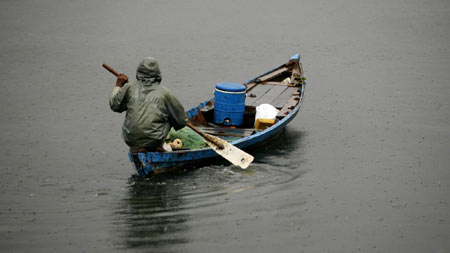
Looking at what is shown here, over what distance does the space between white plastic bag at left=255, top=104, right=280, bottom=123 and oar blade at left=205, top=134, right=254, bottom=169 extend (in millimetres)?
1902

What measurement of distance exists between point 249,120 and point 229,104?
80 centimetres

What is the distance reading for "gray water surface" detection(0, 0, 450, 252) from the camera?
9.05m

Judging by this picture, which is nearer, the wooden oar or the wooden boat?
the wooden boat

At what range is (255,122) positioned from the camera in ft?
41.7

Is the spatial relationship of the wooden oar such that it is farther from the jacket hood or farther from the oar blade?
the jacket hood

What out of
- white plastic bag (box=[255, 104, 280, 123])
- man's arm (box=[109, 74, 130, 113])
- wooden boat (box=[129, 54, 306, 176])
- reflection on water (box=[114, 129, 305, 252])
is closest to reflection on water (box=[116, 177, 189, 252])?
reflection on water (box=[114, 129, 305, 252])

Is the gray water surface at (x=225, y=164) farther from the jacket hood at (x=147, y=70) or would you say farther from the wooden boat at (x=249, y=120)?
the jacket hood at (x=147, y=70)

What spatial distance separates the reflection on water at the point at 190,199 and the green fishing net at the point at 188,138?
44 centimetres

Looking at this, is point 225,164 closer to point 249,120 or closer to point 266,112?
point 249,120

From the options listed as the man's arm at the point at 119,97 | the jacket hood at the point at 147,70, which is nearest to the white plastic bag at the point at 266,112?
the jacket hood at the point at 147,70

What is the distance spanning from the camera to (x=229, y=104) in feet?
40.2

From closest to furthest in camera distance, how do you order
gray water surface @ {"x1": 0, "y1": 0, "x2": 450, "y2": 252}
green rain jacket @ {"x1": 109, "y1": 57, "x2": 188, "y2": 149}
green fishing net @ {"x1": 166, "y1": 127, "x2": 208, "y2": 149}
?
gray water surface @ {"x1": 0, "y1": 0, "x2": 450, "y2": 252}, green rain jacket @ {"x1": 109, "y1": 57, "x2": 188, "y2": 149}, green fishing net @ {"x1": 166, "y1": 127, "x2": 208, "y2": 149}

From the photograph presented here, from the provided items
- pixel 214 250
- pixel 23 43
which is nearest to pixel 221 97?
pixel 214 250

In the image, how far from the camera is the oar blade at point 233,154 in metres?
10.9
